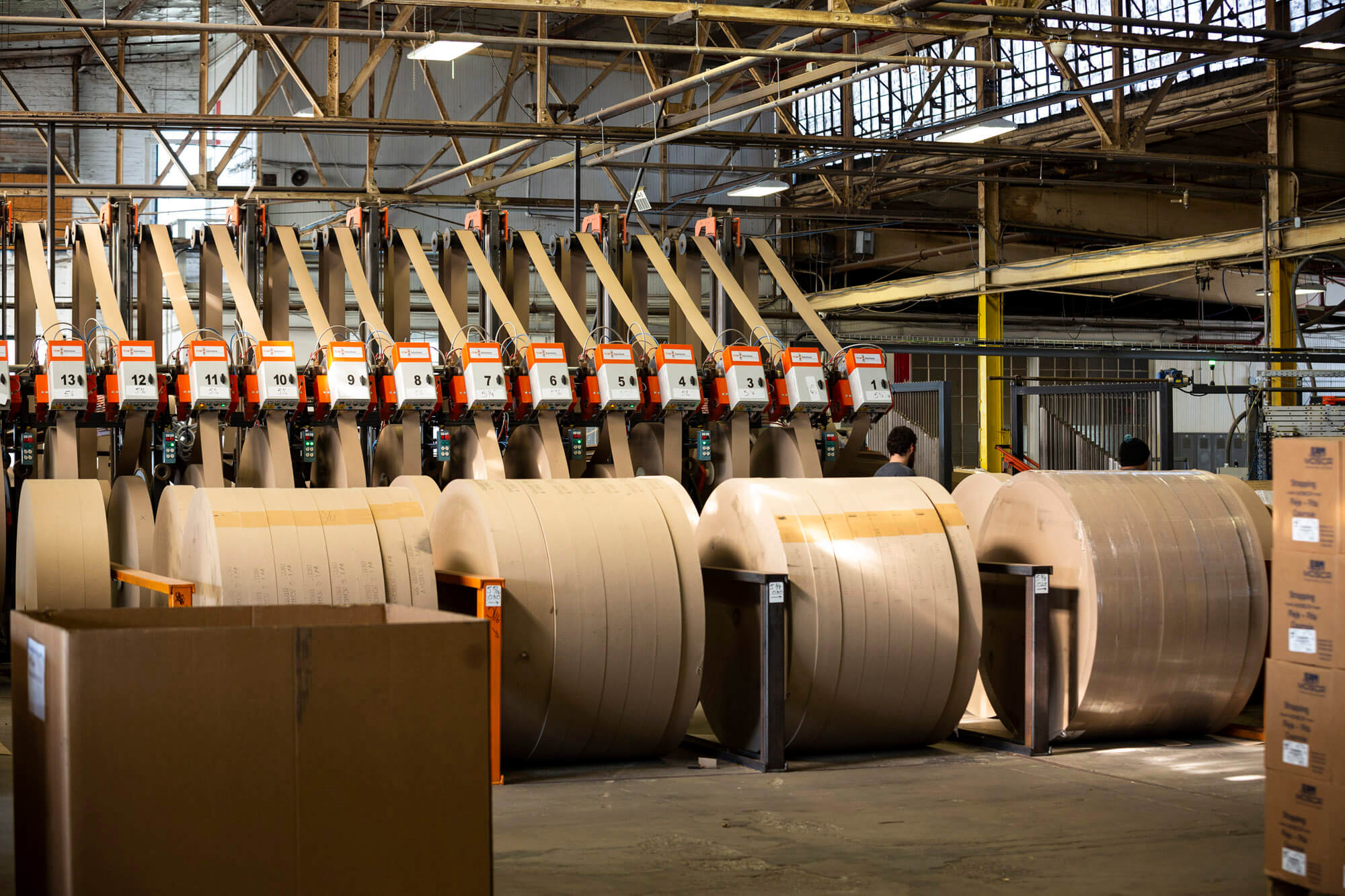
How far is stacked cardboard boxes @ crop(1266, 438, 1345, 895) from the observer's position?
391cm

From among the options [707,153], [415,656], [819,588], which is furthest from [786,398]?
[707,153]

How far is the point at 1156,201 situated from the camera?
19641 millimetres

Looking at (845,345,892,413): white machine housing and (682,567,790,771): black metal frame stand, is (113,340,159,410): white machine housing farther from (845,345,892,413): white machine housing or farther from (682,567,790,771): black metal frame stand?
(845,345,892,413): white machine housing

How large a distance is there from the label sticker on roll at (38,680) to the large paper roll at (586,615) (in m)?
3.12

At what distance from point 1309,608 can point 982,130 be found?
857 cm

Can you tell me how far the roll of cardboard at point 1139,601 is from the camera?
21.4 ft

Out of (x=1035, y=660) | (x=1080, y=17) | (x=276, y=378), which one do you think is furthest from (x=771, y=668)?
(x=1080, y=17)

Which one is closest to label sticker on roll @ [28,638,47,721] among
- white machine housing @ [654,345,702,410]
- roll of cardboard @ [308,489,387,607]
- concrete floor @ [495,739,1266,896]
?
concrete floor @ [495,739,1266,896]

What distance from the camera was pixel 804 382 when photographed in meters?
9.12

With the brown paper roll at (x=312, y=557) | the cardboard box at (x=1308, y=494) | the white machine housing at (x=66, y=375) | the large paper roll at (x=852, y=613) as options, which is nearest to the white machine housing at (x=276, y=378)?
the white machine housing at (x=66, y=375)

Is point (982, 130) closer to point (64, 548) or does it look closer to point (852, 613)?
point (852, 613)

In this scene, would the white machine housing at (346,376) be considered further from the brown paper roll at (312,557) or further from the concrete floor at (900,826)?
the concrete floor at (900,826)

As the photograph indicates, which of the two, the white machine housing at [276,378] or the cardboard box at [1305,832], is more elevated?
the white machine housing at [276,378]

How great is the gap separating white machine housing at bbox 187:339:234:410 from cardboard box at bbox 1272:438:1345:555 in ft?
Result: 19.3
